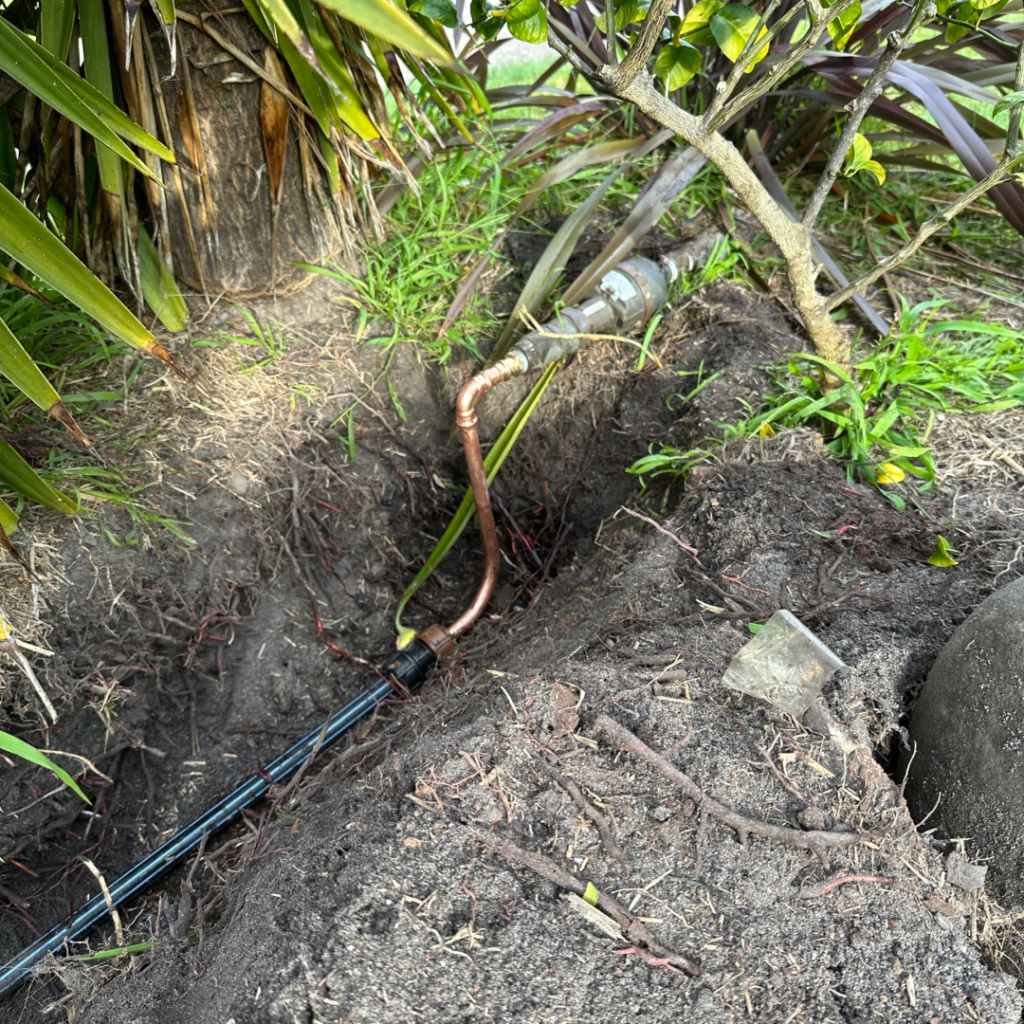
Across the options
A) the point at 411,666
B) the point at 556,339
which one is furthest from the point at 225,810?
the point at 556,339

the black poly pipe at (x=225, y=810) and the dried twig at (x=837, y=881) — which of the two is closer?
the dried twig at (x=837, y=881)

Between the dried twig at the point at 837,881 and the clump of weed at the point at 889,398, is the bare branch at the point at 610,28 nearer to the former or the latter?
the clump of weed at the point at 889,398

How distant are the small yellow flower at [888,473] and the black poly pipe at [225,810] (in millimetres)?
1197

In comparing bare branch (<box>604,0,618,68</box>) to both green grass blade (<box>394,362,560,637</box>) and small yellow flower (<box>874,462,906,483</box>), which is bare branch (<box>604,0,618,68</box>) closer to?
green grass blade (<box>394,362,560,637</box>)

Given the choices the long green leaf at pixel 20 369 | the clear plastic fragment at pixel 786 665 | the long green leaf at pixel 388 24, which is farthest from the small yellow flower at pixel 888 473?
the long green leaf at pixel 20 369

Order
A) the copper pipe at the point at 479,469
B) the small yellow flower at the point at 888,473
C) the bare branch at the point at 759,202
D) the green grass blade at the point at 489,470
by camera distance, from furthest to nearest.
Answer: the green grass blade at the point at 489,470
the copper pipe at the point at 479,469
the small yellow flower at the point at 888,473
the bare branch at the point at 759,202

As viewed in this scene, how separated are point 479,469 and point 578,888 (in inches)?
44.5

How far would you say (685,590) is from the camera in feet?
5.26

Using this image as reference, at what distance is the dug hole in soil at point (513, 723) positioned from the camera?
1.05m

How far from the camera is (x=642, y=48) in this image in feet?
4.43

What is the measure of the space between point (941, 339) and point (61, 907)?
104 inches

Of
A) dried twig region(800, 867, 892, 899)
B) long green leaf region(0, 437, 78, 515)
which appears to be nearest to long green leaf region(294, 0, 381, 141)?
long green leaf region(0, 437, 78, 515)

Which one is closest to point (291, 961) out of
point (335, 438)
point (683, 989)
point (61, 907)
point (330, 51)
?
point (683, 989)

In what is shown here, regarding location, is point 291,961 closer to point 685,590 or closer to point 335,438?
point 685,590
